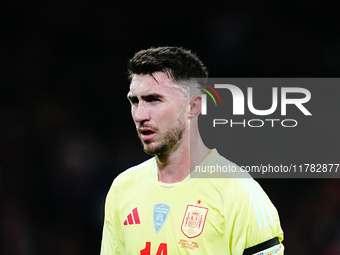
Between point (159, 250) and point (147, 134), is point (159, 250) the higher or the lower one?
the lower one

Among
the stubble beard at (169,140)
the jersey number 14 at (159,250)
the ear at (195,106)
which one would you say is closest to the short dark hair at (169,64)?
the ear at (195,106)

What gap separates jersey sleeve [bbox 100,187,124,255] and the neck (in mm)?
403

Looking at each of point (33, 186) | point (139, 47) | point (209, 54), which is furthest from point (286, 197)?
point (33, 186)

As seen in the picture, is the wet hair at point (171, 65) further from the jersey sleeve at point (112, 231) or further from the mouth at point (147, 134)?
the jersey sleeve at point (112, 231)

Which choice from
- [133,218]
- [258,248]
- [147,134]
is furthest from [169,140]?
[258,248]

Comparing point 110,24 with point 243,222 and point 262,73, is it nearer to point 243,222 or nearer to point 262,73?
point 262,73

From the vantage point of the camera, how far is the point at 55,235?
5.39 meters

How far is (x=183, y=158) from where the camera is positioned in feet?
9.84

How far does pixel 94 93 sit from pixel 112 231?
2.66m

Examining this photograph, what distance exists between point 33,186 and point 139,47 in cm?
173

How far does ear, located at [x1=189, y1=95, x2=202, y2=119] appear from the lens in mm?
2955

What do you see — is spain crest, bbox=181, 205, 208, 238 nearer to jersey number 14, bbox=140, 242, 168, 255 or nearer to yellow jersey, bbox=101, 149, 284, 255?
yellow jersey, bbox=101, 149, 284, 255

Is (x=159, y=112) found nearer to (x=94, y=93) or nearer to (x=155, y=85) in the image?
(x=155, y=85)

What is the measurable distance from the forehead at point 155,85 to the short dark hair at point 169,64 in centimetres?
3
